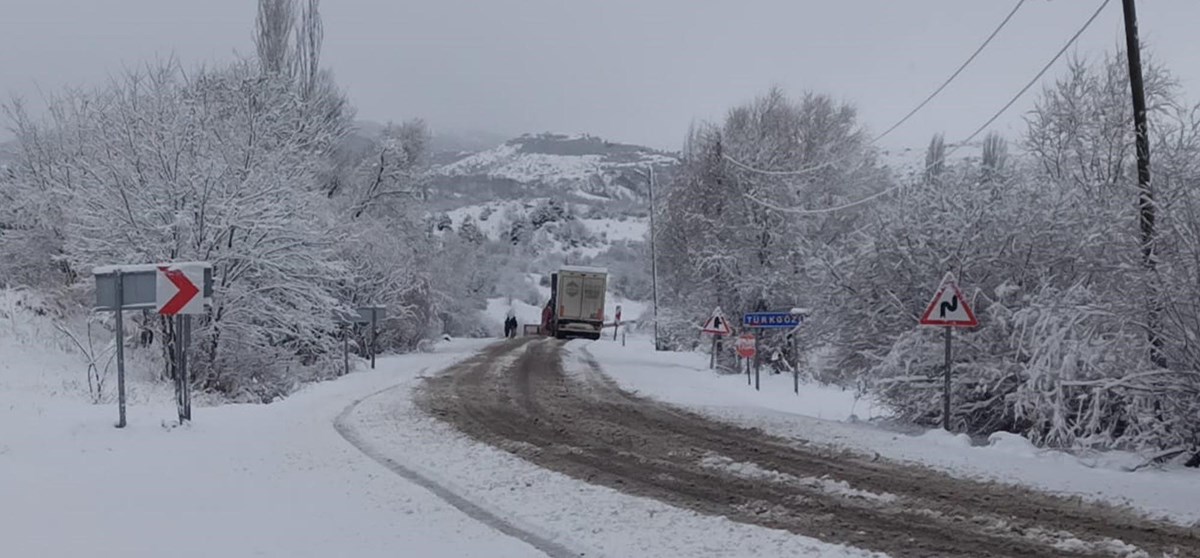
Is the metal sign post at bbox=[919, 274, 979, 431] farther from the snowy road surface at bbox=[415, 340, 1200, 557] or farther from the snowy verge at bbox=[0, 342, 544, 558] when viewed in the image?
the snowy verge at bbox=[0, 342, 544, 558]

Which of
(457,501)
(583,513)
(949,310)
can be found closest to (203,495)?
(457,501)

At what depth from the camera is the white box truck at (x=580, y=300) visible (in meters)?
46.3

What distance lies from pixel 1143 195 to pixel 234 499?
33.6 feet

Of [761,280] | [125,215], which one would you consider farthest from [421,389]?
[761,280]

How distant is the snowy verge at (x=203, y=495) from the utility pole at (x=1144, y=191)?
7955 millimetres

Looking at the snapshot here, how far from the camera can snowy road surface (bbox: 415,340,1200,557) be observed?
23.6 ft

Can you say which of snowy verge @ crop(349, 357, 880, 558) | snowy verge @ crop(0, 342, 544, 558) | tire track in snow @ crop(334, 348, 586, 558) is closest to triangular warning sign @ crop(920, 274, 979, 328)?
snowy verge @ crop(349, 357, 880, 558)

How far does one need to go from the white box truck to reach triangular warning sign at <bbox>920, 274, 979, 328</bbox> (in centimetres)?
3274

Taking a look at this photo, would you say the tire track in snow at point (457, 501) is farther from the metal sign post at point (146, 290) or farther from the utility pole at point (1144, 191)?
the utility pole at point (1144, 191)

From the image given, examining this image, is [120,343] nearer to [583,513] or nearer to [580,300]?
[583,513]

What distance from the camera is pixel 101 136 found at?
2212 centimetres

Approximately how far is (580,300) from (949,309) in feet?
113

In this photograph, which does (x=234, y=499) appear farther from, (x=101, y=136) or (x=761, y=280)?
(x=761, y=280)

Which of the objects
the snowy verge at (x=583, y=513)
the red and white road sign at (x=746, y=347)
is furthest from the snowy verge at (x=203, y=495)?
the red and white road sign at (x=746, y=347)
